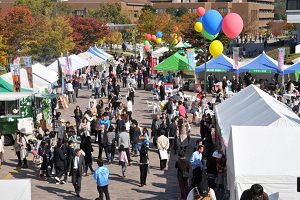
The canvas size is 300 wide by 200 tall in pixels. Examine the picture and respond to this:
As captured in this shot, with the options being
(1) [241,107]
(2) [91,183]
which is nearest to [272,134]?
(1) [241,107]

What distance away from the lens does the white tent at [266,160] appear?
404 inches

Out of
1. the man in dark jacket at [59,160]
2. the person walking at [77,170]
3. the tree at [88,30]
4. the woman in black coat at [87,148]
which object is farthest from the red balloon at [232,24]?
the tree at [88,30]

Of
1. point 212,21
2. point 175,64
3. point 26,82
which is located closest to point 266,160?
point 212,21

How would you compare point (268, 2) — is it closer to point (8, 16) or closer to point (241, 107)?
point (8, 16)

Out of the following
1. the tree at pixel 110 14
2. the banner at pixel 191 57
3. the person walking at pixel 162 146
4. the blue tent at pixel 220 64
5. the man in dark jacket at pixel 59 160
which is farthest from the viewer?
the tree at pixel 110 14

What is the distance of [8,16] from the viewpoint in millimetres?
49688

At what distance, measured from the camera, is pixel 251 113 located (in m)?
14.8

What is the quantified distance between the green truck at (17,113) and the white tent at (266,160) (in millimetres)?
10955

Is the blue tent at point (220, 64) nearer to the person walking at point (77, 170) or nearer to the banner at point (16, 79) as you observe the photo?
the banner at point (16, 79)

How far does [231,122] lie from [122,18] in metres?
82.2

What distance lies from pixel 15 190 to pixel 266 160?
5.08 meters

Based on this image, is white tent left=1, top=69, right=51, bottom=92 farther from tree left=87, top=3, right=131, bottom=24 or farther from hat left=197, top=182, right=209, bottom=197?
Answer: tree left=87, top=3, right=131, bottom=24

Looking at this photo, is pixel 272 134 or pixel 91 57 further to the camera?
pixel 91 57

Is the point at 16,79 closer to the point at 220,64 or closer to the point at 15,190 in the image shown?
the point at 220,64
